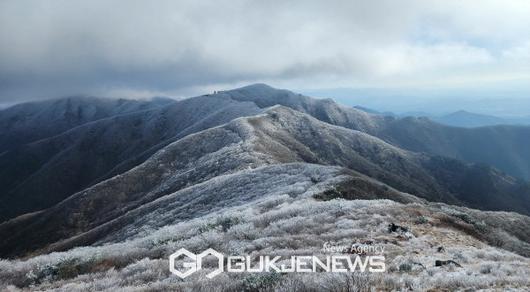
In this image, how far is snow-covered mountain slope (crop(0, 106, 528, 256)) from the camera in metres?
45.8

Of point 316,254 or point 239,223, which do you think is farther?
point 239,223

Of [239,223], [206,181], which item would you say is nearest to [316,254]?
[239,223]

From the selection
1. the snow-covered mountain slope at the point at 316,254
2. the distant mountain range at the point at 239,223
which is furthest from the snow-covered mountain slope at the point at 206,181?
the snow-covered mountain slope at the point at 316,254

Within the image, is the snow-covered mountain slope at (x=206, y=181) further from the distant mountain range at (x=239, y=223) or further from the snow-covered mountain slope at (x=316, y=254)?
the snow-covered mountain slope at (x=316, y=254)

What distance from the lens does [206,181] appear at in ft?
199

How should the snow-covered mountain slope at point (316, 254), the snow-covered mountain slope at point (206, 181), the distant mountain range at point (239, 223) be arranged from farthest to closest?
the snow-covered mountain slope at point (206, 181) → the distant mountain range at point (239, 223) → the snow-covered mountain slope at point (316, 254)

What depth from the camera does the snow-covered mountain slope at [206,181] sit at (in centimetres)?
4575

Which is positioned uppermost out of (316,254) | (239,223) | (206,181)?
(316,254)

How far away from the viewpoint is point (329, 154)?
143 metres

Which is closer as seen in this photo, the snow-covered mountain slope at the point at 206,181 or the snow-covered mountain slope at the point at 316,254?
the snow-covered mountain slope at the point at 316,254

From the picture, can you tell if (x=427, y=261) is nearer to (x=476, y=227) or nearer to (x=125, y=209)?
(x=476, y=227)

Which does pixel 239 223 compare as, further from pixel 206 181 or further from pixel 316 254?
pixel 206 181

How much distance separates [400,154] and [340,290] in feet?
603

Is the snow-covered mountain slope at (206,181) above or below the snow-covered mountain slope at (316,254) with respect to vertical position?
below
